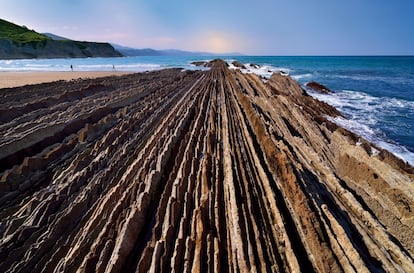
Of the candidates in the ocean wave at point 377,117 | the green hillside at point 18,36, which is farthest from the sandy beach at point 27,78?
the green hillside at point 18,36

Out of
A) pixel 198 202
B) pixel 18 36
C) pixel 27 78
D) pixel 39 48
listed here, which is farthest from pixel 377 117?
pixel 18 36

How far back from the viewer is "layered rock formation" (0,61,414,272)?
16.8 ft

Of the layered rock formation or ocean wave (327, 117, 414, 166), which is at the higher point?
the layered rock formation

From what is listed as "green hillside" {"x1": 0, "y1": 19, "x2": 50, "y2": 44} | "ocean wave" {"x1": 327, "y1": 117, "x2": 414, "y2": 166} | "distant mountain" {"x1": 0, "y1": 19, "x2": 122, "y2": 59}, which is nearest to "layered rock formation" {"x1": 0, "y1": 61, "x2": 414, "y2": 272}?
"ocean wave" {"x1": 327, "y1": 117, "x2": 414, "y2": 166}

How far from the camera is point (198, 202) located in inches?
270

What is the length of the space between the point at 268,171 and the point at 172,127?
619cm

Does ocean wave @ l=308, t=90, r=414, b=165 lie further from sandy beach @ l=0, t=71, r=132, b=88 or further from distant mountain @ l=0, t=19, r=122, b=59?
distant mountain @ l=0, t=19, r=122, b=59

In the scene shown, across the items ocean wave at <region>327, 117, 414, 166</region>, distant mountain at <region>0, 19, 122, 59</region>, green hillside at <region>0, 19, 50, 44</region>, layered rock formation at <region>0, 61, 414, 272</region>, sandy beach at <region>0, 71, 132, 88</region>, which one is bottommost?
ocean wave at <region>327, 117, 414, 166</region>

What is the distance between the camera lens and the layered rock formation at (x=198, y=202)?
202 inches

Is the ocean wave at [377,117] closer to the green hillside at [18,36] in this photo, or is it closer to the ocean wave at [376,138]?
the ocean wave at [376,138]

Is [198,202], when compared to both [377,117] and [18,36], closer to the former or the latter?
[377,117]

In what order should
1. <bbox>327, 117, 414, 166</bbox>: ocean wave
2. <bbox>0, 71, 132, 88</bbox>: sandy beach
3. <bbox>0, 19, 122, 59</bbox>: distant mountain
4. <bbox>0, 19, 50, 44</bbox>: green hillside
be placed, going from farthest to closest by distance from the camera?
<bbox>0, 19, 50, 44</bbox>: green hillside → <bbox>0, 19, 122, 59</bbox>: distant mountain → <bbox>0, 71, 132, 88</bbox>: sandy beach → <bbox>327, 117, 414, 166</bbox>: ocean wave

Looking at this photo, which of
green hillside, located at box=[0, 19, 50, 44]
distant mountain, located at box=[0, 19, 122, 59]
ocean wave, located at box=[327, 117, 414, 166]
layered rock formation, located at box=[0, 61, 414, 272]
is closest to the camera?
layered rock formation, located at box=[0, 61, 414, 272]

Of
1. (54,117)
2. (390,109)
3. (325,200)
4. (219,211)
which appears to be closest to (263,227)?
(219,211)
